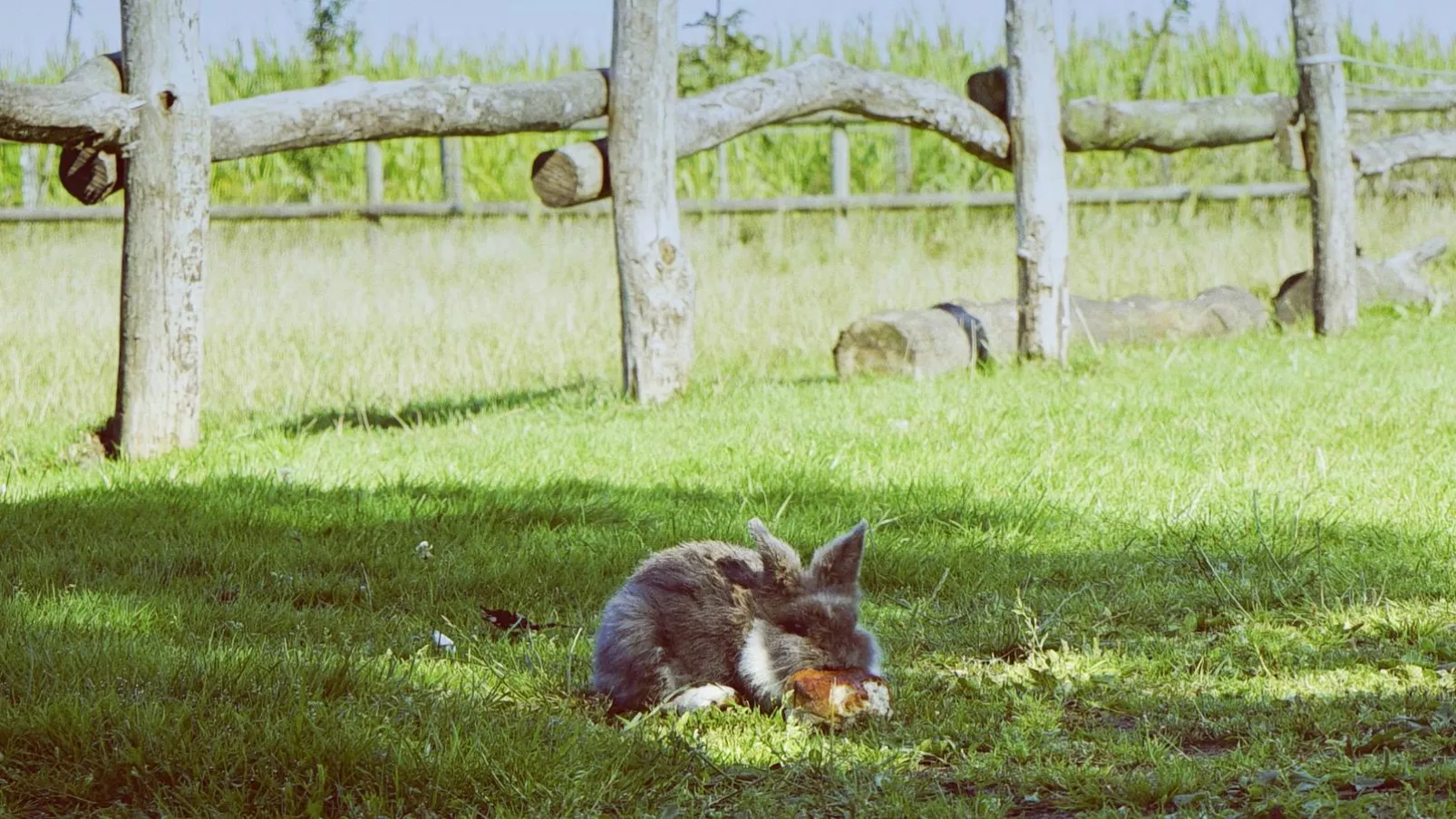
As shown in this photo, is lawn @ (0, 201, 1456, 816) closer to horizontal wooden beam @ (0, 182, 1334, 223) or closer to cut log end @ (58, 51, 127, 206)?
cut log end @ (58, 51, 127, 206)

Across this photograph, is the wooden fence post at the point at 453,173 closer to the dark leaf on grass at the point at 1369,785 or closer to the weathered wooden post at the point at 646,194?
the weathered wooden post at the point at 646,194

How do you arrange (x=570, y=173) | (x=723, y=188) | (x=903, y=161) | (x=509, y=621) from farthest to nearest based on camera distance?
(x=903, y=161)
(x=723, y=188)
(x=570, y=173)
(x=509, y=621)

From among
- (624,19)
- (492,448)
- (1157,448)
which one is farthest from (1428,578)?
(624,19)

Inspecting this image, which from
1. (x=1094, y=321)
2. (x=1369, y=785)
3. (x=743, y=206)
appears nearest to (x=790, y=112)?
(x=1094, y=321)

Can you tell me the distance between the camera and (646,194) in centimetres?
826

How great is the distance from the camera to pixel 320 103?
7.53 metres

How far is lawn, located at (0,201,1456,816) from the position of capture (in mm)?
3115

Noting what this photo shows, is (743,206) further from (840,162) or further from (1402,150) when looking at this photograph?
(1402,150)

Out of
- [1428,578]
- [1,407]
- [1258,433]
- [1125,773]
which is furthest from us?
[1,407]

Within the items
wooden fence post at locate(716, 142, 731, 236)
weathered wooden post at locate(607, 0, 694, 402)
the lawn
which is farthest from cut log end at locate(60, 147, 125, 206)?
wooden fence post at locate(716, 142, 731, 236)

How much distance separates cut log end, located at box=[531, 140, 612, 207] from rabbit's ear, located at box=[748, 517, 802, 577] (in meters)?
4.86

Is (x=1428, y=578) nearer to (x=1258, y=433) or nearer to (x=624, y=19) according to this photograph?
(x=1258, y=433)

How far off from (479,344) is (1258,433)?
5.84 meters

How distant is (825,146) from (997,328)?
10.7m
